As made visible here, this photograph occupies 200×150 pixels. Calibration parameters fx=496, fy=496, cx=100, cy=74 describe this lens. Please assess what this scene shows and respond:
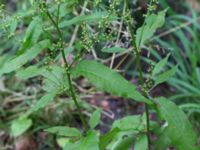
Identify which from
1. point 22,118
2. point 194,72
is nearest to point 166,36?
point 194,72

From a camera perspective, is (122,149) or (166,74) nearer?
(166,74)

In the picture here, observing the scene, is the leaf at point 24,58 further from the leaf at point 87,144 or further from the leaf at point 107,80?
the leaf at point 87,144

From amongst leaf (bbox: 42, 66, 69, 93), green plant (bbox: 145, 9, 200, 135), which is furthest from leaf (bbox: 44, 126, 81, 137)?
green plant (bbox: 145, 9, 200, 135)

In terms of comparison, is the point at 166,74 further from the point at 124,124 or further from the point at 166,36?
the point at 166,36

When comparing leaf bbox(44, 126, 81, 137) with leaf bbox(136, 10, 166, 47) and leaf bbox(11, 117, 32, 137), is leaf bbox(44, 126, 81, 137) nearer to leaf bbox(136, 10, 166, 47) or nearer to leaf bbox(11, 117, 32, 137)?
leaf bbox(136, 10, 166, 47)

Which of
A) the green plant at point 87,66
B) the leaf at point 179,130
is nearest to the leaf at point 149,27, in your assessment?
the green plant at point 87,66
